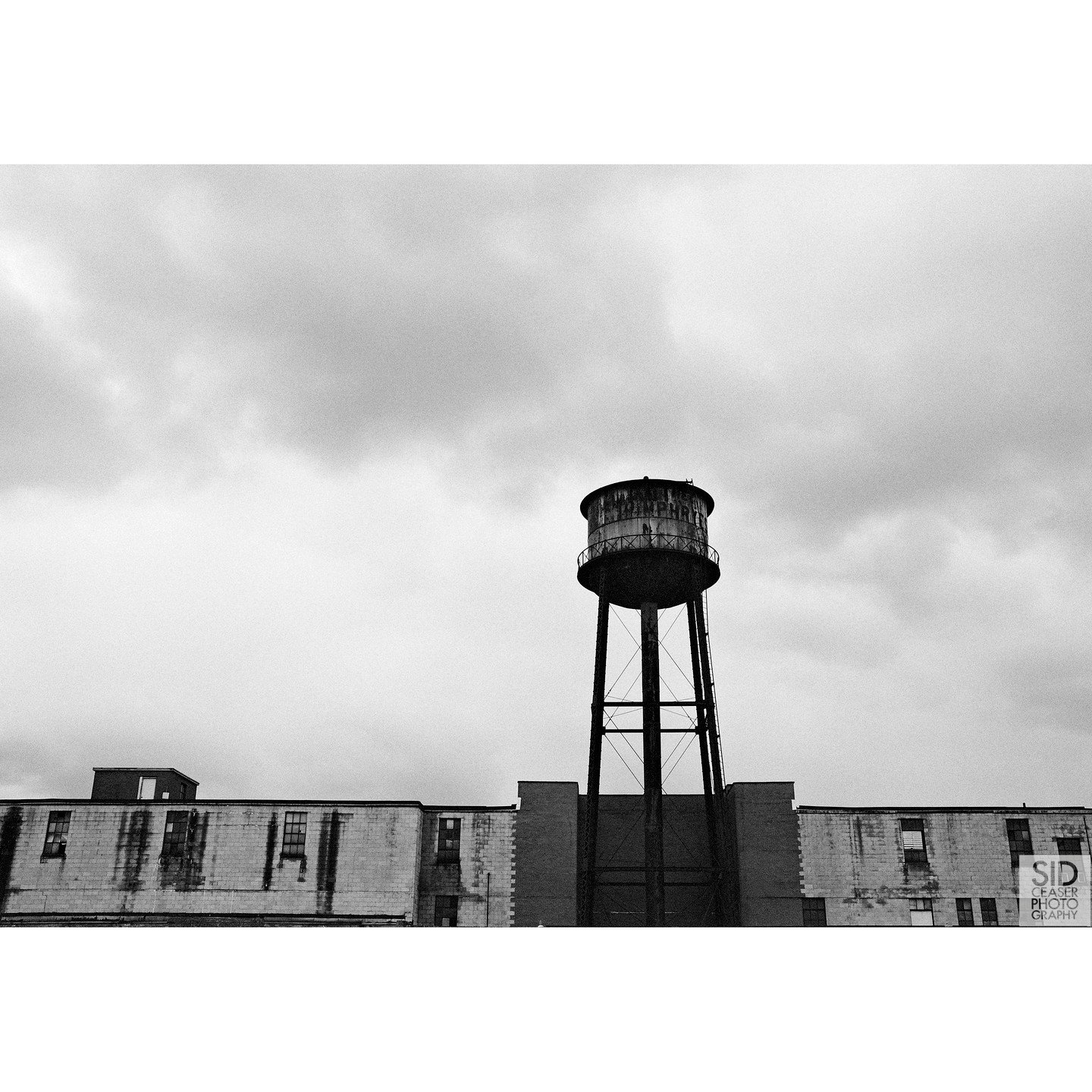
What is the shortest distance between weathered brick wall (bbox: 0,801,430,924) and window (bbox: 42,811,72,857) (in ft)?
0.60

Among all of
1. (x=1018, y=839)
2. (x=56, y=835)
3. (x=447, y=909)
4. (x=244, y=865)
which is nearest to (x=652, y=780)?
(x=447, y=909)

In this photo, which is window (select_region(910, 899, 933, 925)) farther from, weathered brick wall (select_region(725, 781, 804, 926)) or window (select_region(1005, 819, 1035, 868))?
weathered brick wall (select_region(725, 781, 804, 926))

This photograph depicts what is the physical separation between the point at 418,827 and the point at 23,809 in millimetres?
12395

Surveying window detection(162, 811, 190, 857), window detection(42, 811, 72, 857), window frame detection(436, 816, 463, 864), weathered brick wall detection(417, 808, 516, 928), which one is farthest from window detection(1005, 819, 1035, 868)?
window detection(42, 811, 72, 857)

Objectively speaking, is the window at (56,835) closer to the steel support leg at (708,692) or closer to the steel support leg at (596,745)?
the steel support leg at (596,745)

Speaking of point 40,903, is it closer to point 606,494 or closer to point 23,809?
point 23,809

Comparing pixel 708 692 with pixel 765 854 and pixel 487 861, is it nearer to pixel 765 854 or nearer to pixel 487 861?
pixel 765 854

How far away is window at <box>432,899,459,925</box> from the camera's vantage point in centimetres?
3338

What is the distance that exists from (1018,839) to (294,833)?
21997mm

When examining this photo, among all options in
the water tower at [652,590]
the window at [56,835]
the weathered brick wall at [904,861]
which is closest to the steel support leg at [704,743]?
the water tower at [652,590]

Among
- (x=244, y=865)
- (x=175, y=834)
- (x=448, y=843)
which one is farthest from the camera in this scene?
(x=448, y=843)

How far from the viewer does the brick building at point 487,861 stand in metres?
33.0

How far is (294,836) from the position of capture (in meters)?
34.0

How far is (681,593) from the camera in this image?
30.6 m
